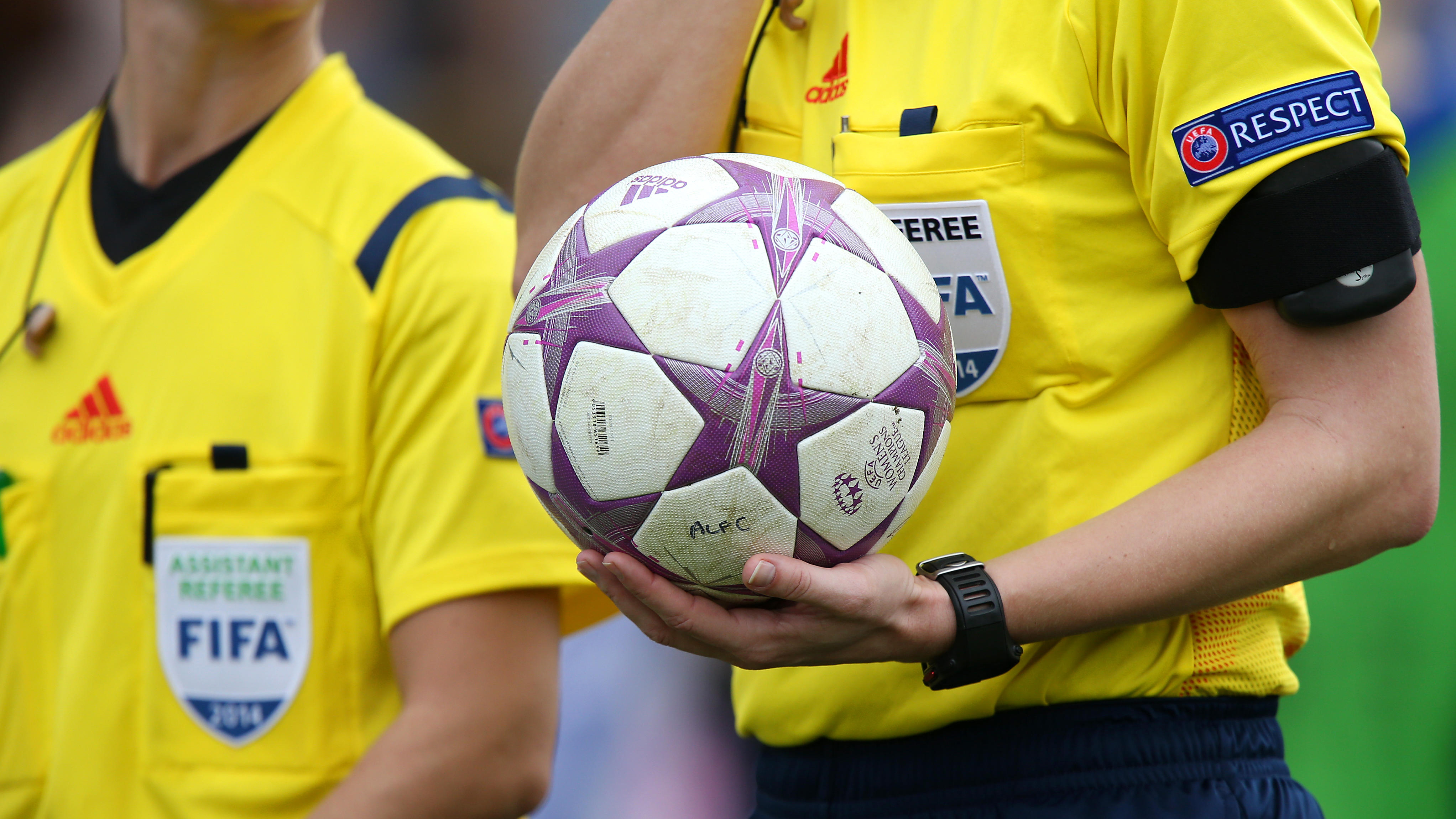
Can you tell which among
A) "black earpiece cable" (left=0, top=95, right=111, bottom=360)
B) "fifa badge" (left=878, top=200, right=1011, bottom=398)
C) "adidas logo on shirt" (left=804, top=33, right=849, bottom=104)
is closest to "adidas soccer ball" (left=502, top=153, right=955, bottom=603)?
"fifa badge" (left=878, top=200, right=1011, bottom=398)

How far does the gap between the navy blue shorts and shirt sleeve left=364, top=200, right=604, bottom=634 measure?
0.80 m

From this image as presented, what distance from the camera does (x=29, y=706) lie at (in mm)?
2365

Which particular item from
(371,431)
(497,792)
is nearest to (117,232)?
(371,431)

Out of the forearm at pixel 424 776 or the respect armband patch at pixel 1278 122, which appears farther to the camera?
the forearm at pixel 424 776

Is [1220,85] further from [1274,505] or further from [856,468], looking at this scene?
[856,468]

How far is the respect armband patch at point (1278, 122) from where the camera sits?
1.31 meters

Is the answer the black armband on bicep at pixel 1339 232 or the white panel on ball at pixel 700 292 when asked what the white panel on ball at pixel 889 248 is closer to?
the white panel on ball at pixel 700 292

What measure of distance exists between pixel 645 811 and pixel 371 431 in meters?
2.66

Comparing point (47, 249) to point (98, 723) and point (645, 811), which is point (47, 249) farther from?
point (645, 811)

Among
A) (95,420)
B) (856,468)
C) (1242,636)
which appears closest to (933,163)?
(856,468)

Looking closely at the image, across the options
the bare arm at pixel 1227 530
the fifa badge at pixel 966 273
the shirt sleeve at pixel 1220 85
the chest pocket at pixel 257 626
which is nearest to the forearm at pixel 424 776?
the chest pocket at pixel 257 626

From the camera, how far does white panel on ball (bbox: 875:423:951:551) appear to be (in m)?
1.43

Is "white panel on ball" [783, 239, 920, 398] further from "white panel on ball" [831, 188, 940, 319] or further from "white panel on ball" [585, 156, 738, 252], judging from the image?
"white panel on ball" [585, 156, 738, 252]

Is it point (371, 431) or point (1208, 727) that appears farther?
point (371, 431)
